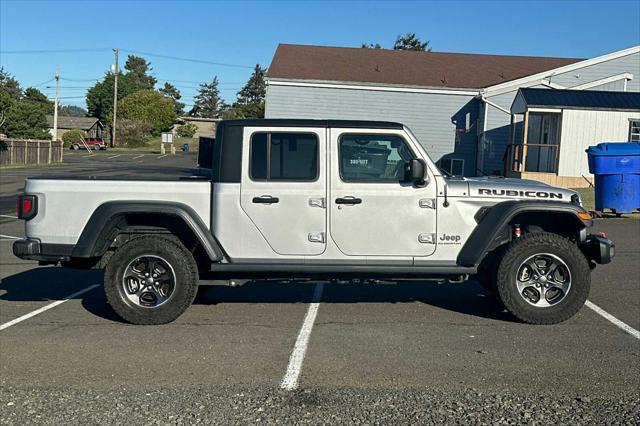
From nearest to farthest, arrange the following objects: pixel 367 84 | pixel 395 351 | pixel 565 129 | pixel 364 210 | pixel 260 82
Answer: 1. pixel 395 351
2. pixel 364 210
3. pixel 565 129
4. pixel 367 84
5. pixel 260 82

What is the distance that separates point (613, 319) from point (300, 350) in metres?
3.32

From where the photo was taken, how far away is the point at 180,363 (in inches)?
206

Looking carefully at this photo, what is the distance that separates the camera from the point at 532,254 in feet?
20.6

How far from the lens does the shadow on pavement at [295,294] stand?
23.8ft

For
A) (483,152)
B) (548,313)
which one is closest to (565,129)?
(483,152)

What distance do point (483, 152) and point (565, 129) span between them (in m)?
5.67

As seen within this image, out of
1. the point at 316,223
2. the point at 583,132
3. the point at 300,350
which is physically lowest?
the point at 300,350

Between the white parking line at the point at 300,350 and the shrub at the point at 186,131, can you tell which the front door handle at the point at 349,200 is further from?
the shrub at the point at 186,131

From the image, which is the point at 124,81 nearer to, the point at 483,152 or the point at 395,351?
the point at 483,152

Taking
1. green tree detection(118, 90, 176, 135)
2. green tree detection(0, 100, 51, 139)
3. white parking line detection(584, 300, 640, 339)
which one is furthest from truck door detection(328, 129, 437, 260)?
green tree detection(118, 90, 176, 135)

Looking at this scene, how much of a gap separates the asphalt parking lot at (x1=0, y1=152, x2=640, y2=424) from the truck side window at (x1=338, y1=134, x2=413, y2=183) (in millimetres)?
1471

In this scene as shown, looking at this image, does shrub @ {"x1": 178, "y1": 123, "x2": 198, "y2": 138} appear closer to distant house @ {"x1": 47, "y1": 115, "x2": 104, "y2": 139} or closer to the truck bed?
distant house @ {"x1": 47, "y1": 115, "x2": 104, "y2": 139}

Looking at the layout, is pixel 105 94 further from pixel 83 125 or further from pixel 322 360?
pixel 322 360

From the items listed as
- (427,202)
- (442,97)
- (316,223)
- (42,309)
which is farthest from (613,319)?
(442,97)
